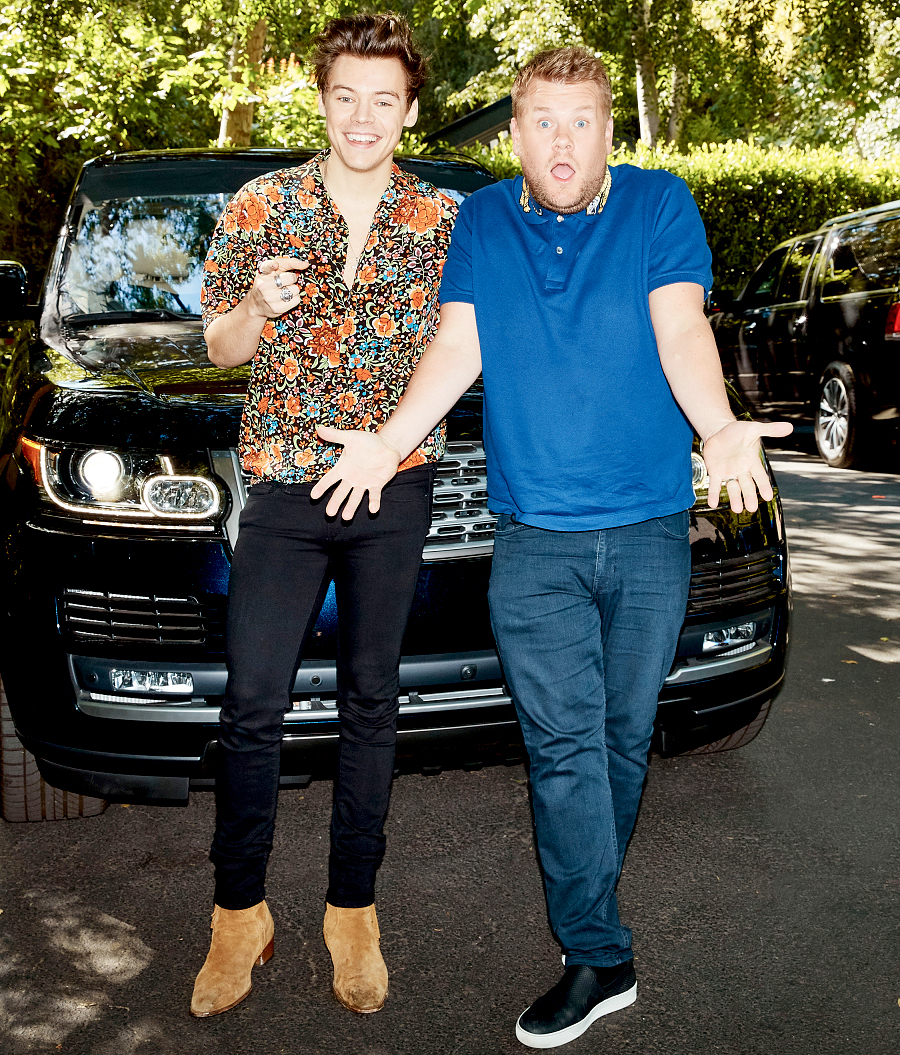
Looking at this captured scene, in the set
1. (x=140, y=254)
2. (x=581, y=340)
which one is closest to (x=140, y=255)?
(x=140, y=254)

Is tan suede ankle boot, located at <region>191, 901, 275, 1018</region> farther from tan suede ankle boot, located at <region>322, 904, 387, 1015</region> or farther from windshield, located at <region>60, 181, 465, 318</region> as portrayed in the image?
windshield, located at <region>60, 181, 465, 318</region>

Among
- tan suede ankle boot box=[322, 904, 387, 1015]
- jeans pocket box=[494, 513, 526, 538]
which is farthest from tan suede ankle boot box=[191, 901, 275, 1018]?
jeans pocket box=[494, 513, 526, 538]

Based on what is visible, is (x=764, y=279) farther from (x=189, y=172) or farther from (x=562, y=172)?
(x=562, y=172)

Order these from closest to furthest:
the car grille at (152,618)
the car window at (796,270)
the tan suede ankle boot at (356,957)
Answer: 1. the tan suede ankle boot at (356,957)
2. the car grille at (152,618)
3. the car window at (796,270)

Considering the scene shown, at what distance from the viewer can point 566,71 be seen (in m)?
2.46

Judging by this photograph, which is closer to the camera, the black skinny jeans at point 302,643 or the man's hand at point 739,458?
the man's hand at point 739,458

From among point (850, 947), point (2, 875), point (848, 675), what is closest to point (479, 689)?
point (850, 947)

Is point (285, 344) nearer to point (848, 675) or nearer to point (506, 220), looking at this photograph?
point (506, 220)

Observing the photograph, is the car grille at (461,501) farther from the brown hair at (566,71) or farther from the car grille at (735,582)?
the brown hair at (566,71)

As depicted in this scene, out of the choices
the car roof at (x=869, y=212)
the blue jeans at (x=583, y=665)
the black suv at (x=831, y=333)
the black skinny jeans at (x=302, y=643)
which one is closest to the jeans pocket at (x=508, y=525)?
the blue jeans at (x=583, y=665)

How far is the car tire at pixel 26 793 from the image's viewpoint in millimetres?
3287

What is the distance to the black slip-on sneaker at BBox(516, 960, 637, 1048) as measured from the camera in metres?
2.52

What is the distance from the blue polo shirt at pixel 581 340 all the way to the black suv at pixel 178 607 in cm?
57

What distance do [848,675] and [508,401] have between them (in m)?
3.03
